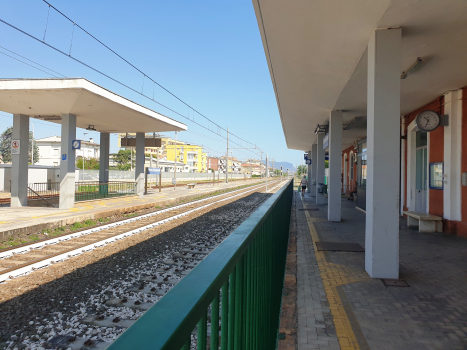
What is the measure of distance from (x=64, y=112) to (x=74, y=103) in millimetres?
1980

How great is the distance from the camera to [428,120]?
33.0 feet

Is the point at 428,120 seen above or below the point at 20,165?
above

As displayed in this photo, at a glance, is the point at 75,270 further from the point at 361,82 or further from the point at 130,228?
the point at 361,82

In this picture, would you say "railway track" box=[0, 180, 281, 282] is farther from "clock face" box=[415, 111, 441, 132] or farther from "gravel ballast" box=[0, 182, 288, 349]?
"clock face" box=[415, 111, 441, 132]

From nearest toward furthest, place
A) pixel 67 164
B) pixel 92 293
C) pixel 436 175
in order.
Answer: pixel 92 293 → pixel 436 175 → pixel 67 164

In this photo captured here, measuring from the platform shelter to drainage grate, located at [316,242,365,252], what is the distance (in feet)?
31.4

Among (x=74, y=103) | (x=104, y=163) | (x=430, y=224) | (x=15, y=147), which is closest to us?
(x=430, y=224)

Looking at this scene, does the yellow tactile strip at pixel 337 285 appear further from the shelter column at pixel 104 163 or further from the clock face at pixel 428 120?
the shelter column at pixel 104 163

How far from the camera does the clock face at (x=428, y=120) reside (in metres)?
9.87

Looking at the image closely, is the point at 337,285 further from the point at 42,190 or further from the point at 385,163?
the point at 42,190

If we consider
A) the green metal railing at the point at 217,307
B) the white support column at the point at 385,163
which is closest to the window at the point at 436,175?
the white support column at the point at 385,163

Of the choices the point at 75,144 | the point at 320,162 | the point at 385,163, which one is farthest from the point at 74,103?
the point at 320,162

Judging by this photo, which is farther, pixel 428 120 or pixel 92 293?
pixel 428 120

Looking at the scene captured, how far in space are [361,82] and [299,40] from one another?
3.27m
